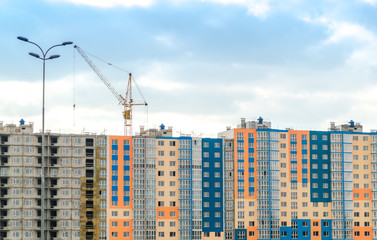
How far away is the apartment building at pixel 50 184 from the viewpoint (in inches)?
7160

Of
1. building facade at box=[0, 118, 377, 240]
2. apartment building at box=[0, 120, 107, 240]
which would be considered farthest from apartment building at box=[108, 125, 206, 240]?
apartment building at box=[0, 120, 107, 240]

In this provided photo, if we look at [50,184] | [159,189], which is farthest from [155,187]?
[50,184]

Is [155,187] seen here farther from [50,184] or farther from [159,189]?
[50,184]

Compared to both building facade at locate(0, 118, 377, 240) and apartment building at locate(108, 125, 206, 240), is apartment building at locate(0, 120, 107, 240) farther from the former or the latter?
apartment building at locate(108, 125, 206, 240)

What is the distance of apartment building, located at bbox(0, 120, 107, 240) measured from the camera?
597ft

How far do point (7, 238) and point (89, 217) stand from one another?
2234 centimetres

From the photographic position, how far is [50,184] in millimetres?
184500

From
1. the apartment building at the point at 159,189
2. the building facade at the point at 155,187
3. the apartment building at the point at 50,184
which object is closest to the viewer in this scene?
the apartment building at the point at 50,184

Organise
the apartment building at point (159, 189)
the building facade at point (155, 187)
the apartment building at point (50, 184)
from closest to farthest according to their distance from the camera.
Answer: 1. the apartment building at point (50, 184)
2. the building facade at point (155, 187)
3. the apartment building at point (159, 189)

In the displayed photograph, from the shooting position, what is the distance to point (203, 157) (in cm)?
19388

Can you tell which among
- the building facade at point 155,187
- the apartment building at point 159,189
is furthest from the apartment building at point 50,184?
the apartment building at point 159,189

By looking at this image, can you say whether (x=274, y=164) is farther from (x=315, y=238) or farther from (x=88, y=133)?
(x=88, y=133)

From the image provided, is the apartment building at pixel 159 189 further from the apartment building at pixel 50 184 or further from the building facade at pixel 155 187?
the apartment building at pixel 50 184

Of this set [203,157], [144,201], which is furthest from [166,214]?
[203,157]
